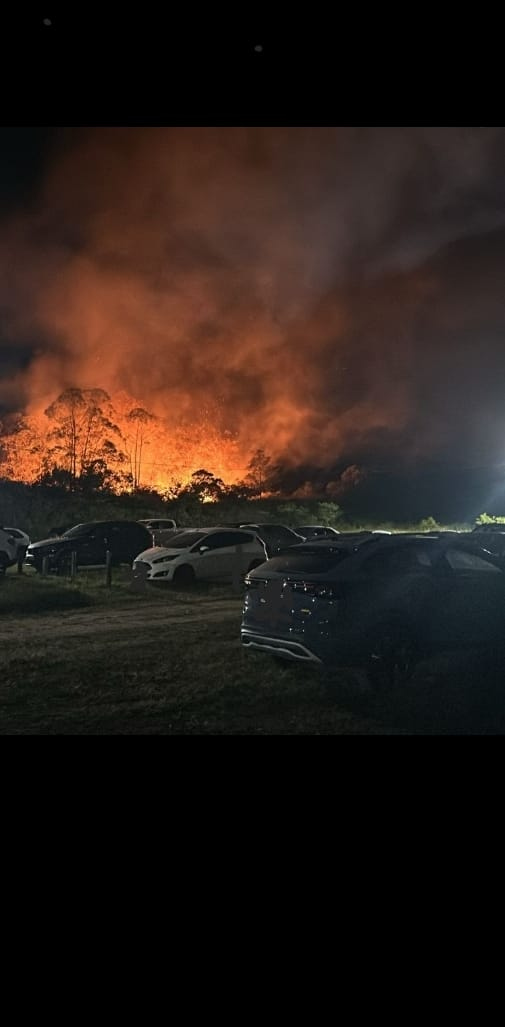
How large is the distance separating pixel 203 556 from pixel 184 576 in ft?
1.04

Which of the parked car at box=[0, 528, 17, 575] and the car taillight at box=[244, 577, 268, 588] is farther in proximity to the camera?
the parked car at box=[0, 528, 17, 575]

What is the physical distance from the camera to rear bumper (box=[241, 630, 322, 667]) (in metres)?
4.11

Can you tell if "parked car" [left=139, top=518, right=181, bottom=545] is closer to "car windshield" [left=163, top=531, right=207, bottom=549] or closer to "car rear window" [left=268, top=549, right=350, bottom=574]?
"car windshield" [left=163, top=531, right=207, bottom=549]

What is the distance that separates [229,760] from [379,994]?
205 centimetres

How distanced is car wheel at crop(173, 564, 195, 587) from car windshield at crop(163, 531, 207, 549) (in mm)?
325

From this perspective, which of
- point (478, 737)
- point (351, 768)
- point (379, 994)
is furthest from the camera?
point (478, 737)

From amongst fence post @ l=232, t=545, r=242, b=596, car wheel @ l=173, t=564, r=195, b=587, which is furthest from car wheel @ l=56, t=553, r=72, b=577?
fence post @ l=232, t=545, r=242, b=596

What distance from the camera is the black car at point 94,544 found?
7305 millimetres

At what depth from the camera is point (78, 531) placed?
7527 mm
